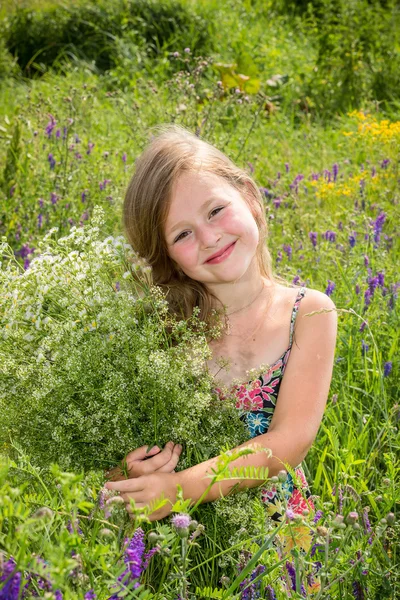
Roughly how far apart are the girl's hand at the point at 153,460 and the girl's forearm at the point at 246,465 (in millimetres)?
35

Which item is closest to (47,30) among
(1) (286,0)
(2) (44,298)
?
(1) (286,0)

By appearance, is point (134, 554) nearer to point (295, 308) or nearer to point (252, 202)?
point (295, 308)

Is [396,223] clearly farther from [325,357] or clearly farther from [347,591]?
[347,591]

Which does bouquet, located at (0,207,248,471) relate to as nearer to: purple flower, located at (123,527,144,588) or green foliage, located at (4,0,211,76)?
purple flower, located at (123,527,144,588)

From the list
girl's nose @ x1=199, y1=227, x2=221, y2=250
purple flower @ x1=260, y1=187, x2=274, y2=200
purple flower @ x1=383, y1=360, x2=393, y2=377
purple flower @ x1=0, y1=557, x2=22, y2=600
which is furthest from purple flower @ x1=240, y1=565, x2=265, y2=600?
purple flower @ x1=260, y1=187, x2=274, y2=200

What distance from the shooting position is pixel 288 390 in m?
2.09

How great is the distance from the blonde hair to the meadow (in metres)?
0.11

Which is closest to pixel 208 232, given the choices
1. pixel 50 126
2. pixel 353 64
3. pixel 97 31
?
pixel 50 126

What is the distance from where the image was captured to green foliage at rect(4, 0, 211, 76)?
24.2 feet

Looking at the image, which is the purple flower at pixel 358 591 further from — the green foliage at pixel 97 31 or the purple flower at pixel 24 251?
the green foliage at pixel 97 31

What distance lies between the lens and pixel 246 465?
1866 mm

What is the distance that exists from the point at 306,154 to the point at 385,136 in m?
0.67

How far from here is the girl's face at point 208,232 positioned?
219 centimetres

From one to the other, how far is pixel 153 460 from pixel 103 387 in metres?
0.22
